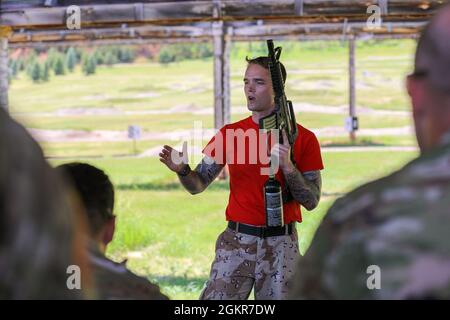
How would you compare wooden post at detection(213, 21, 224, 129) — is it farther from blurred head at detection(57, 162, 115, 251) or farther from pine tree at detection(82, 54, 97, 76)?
pine tree at detection(82, 54, 97, 76)

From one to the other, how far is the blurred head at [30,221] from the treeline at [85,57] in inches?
1153

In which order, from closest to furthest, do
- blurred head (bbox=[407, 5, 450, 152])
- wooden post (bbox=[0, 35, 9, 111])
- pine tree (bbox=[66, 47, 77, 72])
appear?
blurred head (bbox=[407, 5, 450, 152])
wooden post (bbox=[0, 35, 9, 111])
pine tree (bbox=[66, 47, 77, 72])

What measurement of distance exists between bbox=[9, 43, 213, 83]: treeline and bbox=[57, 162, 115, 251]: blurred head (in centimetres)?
2808

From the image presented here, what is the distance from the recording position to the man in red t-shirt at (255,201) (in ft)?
14.7

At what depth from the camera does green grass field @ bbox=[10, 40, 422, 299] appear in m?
11.0

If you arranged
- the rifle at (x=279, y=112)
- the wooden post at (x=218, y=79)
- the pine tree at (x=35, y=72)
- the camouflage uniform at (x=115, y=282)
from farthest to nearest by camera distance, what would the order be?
1. the pine tree at (x=35, y=72)
2. the wooden post at (x=218, y=79)
3. the rifle at (x=279, y=112)
4. the camouflage uniform at (x=115, y=282)

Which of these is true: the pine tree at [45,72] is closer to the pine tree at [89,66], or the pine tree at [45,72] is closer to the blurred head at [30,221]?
the pine tree at [89,66]

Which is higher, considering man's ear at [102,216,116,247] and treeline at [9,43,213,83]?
man's ear at [102,216,116,247]

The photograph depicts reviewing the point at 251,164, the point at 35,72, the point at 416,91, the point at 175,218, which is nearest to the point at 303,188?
the point at 251,164

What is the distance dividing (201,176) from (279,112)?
1.73 feet

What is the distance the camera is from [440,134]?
1.66m

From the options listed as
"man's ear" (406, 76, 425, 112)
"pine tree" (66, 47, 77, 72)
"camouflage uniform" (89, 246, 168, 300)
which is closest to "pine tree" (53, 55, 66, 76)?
"pine tree" (66, 47, 77, 72)

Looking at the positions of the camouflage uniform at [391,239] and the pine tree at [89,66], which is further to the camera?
the pine tree at [89,66]

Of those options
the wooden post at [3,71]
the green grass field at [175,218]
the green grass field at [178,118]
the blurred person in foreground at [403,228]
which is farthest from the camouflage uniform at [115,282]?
the green grass field at [178,118]
